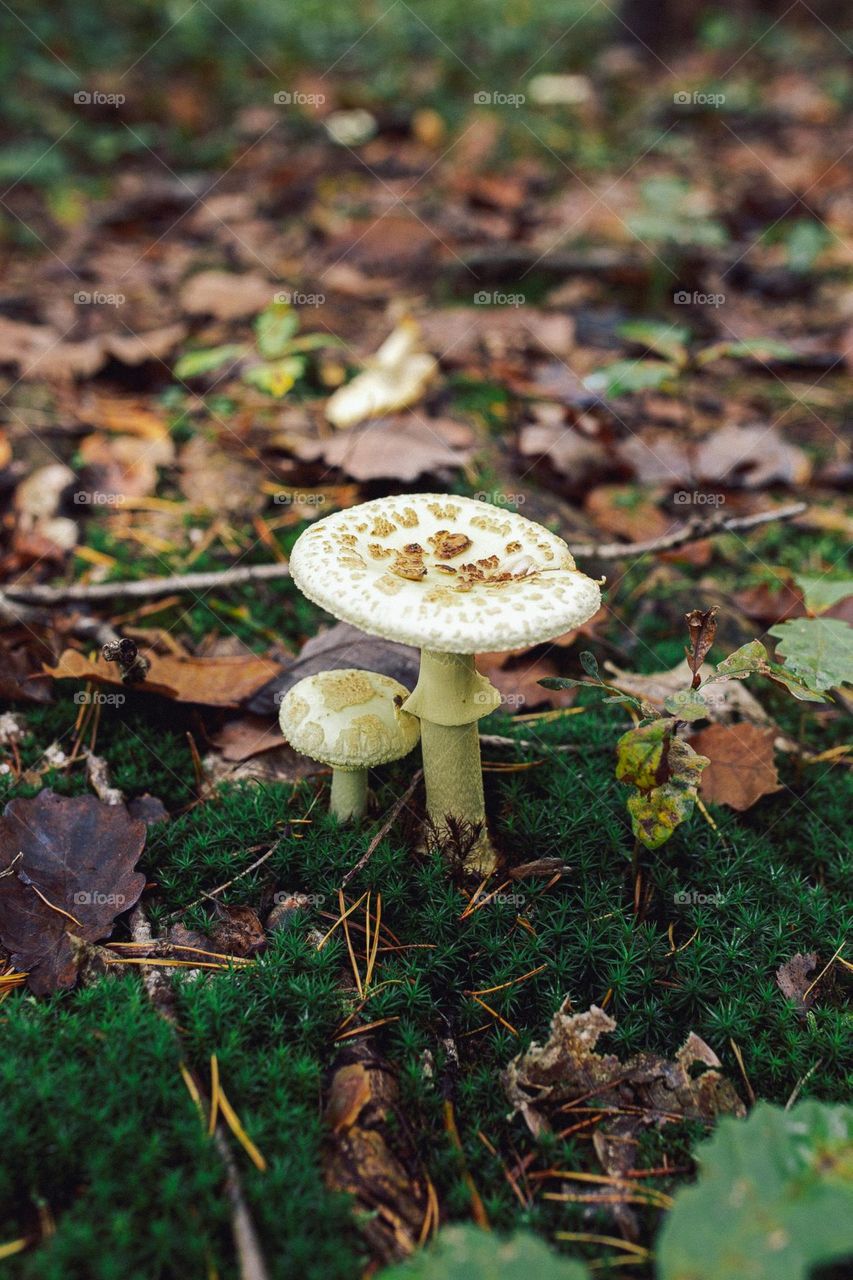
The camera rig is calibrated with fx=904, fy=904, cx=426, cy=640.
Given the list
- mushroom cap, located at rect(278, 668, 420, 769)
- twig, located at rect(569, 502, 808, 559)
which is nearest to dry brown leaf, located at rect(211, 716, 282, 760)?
mushroom cap, located at rect(278, 668, 420, 769)

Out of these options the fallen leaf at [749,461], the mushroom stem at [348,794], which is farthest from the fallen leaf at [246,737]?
the fallen leaf at [749,461]

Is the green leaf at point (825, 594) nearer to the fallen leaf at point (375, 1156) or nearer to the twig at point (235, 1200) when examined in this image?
the fallen leaf at point (375, 1156)

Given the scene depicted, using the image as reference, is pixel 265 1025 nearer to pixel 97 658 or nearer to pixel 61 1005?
pixel 61 1005

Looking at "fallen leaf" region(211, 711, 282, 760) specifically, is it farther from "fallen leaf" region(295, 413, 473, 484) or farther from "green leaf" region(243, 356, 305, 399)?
"green leaf" region(243, 356, 305, 399)

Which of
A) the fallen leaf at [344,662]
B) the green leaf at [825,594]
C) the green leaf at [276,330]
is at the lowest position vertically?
the fallen leaf at [344,662]

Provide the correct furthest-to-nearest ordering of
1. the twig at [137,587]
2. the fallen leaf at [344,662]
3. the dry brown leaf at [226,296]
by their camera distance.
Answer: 1. the dry brown leaf at [226,296]
2. the twig at [137,587]
3. the fallen leaf at [344,662]

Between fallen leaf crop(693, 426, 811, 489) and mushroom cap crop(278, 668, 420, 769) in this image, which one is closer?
mushroom cap crop(278, 668, 420, 769)
